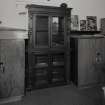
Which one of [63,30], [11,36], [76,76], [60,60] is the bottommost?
[76,76]

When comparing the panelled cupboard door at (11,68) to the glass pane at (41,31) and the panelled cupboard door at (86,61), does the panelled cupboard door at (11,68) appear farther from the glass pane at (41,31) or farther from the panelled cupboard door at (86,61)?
the panelled cupboard door at (86,61)

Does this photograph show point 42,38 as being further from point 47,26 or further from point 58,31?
point 58,31

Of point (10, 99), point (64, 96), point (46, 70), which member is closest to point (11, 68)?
point (10, 99)

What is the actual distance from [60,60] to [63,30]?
2.60 ft

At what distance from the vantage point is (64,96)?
294 cm

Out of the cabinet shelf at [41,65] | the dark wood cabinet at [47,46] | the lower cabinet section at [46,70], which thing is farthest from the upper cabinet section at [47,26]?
the cabinet shelf at [41,65]

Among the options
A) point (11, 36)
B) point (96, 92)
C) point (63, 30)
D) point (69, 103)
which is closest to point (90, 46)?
point (63, 30)

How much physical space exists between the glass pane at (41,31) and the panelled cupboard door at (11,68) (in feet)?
2.15

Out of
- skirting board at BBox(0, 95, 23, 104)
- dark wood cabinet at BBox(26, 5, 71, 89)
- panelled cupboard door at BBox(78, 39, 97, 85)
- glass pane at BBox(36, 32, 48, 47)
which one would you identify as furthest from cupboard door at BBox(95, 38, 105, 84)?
skirting board at BBox(0, 95, 23, 104)

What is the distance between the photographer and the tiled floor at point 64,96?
2.67 meters

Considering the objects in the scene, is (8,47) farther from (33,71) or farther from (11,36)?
(33,71)

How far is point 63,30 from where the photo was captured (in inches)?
135

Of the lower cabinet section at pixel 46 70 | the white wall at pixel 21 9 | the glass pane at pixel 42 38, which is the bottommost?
the lower cabinet section at pixel 46 70

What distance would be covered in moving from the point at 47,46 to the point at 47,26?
513 millimetres
